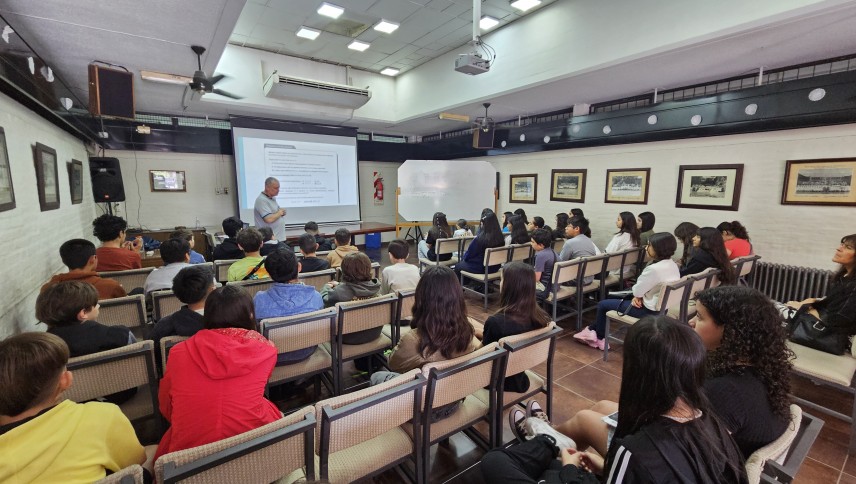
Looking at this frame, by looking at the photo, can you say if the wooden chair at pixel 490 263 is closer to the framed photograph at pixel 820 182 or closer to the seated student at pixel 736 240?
the seated student at pixel 736 240

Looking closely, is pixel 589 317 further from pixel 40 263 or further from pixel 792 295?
pixel 40 263

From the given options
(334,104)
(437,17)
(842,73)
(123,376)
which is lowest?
(123,376)

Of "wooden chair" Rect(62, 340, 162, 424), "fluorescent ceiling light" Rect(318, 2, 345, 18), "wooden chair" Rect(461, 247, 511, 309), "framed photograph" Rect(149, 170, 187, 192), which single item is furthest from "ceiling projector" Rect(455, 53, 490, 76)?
"framed photograph" Rect(149, 170, 187, 192)

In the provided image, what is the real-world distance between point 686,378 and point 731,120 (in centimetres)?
493

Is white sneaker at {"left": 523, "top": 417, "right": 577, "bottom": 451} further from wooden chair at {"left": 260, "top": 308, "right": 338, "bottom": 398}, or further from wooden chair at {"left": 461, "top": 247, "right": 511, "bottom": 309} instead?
wooden chair at {"left": 461, "top": 247, "right": 511, "bottom": 309}

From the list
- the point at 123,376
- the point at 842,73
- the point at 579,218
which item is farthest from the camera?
the point at 579,218

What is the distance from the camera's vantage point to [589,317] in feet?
13.8

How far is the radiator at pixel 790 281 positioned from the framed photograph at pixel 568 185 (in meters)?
2.72

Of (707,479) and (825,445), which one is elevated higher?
(707,479)

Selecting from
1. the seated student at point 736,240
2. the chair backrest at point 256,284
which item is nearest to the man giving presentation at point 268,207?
the chair backrest at point 256,284

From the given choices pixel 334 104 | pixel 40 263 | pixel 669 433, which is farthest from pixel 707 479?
pixel 334 104

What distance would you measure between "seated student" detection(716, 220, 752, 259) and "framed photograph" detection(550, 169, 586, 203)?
2.43 meters

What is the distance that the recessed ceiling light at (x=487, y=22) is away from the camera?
4730 millimetres

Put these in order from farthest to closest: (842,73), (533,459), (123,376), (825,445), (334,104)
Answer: (334,104)
(842,73)
(825,445)
(123,376)
(533,459)
